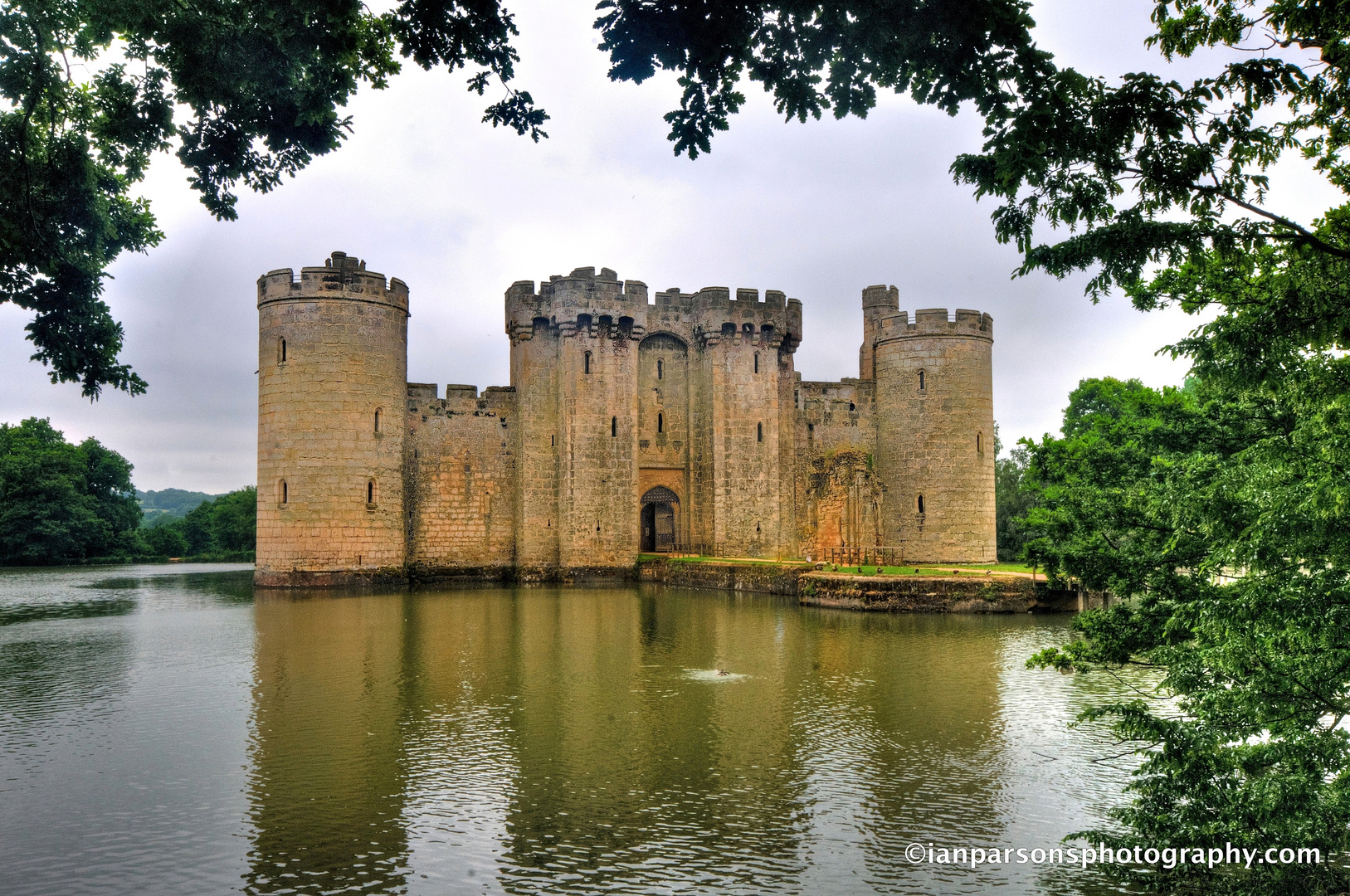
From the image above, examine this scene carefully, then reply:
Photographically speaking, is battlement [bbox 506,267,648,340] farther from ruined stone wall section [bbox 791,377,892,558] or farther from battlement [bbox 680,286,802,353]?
ruined stone wall section [bbox 791,377,892,558]

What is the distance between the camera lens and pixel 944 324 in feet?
113

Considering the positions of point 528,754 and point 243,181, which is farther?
point 528,754

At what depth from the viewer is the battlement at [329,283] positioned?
29688 mm

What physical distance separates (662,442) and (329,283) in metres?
13.6

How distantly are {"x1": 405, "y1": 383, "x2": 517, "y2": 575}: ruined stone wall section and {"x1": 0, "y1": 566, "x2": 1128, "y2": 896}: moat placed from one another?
1598cm

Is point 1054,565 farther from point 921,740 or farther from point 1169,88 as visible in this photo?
point 1169,88

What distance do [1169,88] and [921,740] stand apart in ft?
23.5

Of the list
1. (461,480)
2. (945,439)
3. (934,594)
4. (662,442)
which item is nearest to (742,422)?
(662,442)

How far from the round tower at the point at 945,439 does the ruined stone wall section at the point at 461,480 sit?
14.9m

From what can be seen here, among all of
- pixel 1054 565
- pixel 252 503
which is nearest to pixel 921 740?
pixel 1054 565

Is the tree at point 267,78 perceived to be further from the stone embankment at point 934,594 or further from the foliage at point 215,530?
the foliage at point 215,530

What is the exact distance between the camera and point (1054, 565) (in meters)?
8.86

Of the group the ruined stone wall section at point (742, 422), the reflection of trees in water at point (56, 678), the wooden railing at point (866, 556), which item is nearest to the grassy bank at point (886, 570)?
the wooden railing at point (866, 556)

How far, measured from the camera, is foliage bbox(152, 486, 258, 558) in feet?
228
